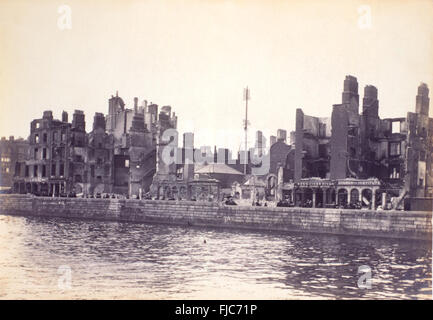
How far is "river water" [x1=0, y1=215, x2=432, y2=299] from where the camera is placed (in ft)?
67.0

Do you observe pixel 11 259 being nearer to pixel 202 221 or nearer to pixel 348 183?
pixel 202 221

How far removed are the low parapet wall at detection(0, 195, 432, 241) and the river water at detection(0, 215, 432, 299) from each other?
1.42 metres

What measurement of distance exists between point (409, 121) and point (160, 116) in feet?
98.9

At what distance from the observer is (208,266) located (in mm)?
26203

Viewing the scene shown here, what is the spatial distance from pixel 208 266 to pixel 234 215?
1995 centimetres

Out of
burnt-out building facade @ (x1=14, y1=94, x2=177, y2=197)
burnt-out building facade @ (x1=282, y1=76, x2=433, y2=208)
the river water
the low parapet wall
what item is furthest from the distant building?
burnt-out building facade @ (x1=282, y1=76, x2=433, y2=208)

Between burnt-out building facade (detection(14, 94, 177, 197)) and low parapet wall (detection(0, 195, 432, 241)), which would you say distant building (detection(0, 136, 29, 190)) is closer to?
burnt-out building facade (detection(14, 94, 177, 197))

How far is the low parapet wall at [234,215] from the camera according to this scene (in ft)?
124

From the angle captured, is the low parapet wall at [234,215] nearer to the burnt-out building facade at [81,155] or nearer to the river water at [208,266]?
the river water at [208,266]

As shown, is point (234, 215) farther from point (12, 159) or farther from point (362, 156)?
point (12, 159)

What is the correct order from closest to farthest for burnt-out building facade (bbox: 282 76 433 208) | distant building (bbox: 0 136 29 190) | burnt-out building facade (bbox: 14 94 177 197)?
burnt-out building facade (bbox: 282 76 433 208) → burnt-out building facade (bbox: 14 94 177 197) → distant building (bbox: 0 136 29 190)

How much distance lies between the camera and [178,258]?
94.1 ft
